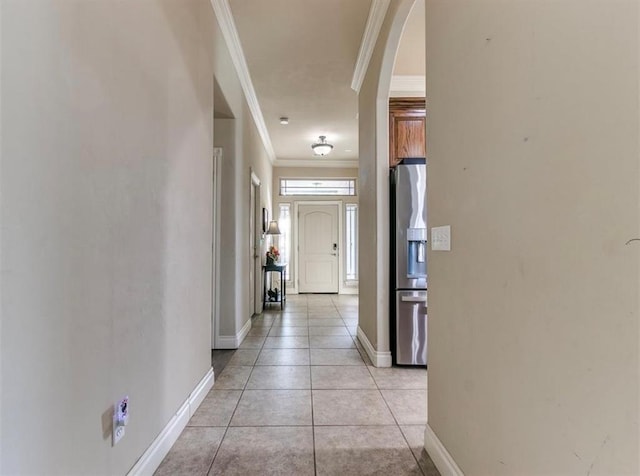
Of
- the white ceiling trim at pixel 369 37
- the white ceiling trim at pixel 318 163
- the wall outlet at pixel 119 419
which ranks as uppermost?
the white ceiling trim at pixel 369 37

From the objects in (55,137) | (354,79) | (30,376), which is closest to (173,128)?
(55,137)

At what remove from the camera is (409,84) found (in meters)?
3.22

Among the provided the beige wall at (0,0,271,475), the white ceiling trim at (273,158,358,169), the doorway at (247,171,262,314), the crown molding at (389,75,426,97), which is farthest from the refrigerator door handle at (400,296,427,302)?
the white ceiling trim at (273,158,358,169)

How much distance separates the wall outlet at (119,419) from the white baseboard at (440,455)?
52.0 inches

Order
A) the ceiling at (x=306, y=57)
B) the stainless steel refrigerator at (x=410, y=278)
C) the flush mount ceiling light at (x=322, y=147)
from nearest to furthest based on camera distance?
the ceiling at (x=306, y=57)
the stainless steel refrigerator at (x=410, y=278)
the flush mount ceiling light at (x=322, y=147)

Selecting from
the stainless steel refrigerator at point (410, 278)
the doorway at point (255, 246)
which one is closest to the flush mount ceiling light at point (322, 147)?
the doorway at point (255, 246)

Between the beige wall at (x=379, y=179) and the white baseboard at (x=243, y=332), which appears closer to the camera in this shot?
the beige wall at (x=379, y=179)

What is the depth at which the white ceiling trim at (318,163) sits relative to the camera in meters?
7.20

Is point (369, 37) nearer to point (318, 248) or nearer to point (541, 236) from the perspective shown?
point (541, 236)

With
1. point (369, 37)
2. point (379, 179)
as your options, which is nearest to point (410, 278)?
point (379, 179)

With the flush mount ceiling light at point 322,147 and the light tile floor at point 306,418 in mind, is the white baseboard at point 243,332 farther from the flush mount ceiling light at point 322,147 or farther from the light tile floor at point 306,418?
the flush mount ceiling light at point 322,147

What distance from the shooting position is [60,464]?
3.22 ft

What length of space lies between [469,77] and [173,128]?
4.68 ft

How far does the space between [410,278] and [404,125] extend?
142 cm
